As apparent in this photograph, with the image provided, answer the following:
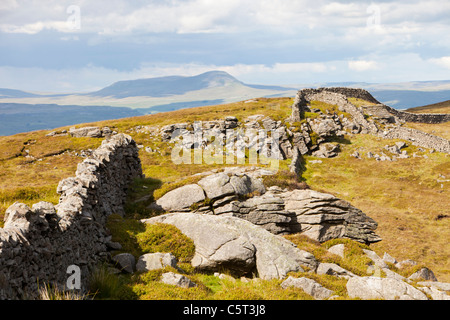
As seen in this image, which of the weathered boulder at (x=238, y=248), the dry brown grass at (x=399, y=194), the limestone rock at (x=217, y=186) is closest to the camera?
the weathered boulder at (x=238, y=248)

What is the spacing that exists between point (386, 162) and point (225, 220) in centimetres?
4792

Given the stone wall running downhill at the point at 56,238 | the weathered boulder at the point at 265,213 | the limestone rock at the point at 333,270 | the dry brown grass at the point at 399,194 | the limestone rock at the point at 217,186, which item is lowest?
the dry brown grass at the point at 399,194

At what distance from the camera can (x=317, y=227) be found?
25.0 meters

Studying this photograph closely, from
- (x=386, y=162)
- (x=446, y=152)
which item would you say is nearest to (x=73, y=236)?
(x=386, y=162)

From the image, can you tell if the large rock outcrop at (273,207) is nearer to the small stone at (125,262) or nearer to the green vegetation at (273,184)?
the green vegetation at (273,184)

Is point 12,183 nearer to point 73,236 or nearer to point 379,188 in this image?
point 73,236

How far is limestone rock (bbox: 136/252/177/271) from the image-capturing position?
14.2m

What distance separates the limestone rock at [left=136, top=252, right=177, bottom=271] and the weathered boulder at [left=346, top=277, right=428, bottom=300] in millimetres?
8115

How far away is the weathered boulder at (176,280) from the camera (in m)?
12.6

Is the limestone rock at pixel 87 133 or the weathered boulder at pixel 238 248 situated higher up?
the limestone rock at pixel 87 133

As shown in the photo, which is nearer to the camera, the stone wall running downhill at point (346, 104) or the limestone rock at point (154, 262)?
the limestone rock at point (154, 262)

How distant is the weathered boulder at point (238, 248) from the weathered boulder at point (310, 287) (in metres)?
1.64

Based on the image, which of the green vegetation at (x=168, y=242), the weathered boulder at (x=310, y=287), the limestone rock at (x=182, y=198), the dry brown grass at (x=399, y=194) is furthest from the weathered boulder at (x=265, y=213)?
the weathered boulder at (x=310, y=287)

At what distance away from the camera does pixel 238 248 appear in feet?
53.4
